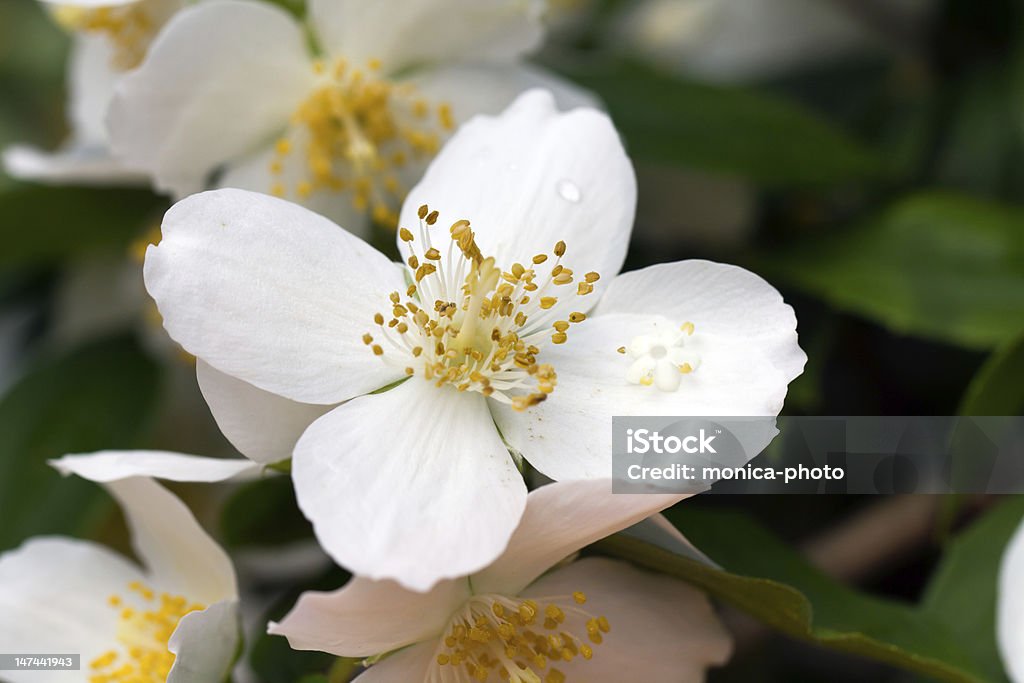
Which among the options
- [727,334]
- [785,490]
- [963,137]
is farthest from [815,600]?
[963,137]

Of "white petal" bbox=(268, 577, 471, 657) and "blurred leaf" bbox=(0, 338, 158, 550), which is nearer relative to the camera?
"white petal" bbox=(268, 577, 471, 657)

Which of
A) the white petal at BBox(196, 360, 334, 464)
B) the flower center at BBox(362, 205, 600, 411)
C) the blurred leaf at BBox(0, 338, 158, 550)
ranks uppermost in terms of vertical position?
the flower center at BBox(362, 205, 600, 411)

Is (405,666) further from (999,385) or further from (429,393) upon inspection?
(999,385)

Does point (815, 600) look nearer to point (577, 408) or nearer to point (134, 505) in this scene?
point (577, 408)

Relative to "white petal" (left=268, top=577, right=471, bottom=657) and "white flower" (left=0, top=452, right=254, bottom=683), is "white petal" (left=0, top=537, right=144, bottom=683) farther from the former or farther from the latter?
"white petal" (left=268, top=577, right=471, bottom=657)

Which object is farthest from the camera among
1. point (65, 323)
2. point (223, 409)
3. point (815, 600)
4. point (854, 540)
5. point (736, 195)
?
point (65, 323)

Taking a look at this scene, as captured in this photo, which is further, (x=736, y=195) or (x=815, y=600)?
(x=736, y=195)

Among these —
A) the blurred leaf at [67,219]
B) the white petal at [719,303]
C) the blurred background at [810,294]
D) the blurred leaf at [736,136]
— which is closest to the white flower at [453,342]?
the white petal at [719,303]
